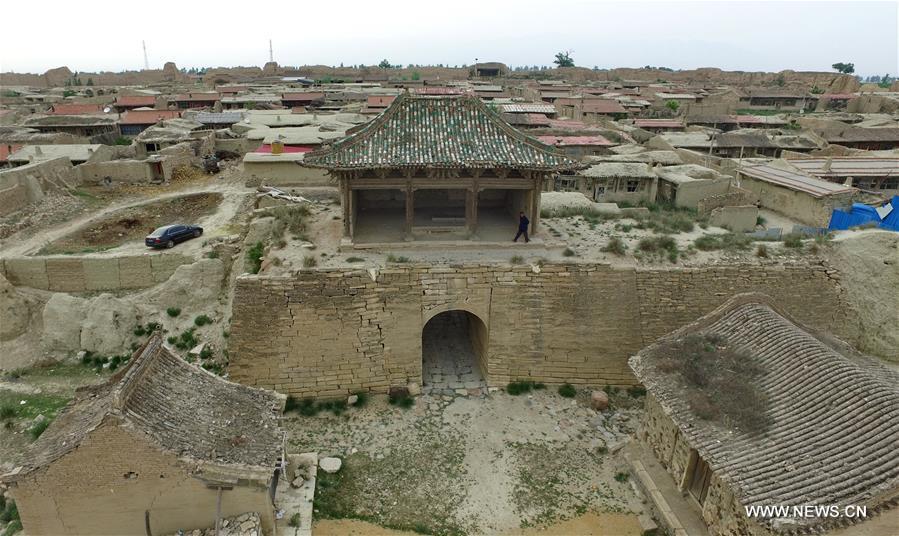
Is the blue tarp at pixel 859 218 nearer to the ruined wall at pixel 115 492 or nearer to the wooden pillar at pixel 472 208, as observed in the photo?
the wooden pillar at pixel 472 208

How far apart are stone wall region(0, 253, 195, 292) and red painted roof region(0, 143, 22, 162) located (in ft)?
43.7

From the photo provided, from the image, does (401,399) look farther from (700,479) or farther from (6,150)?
(6,150)

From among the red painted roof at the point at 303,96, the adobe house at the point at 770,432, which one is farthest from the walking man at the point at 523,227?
the red painted roof at the point at 303,96

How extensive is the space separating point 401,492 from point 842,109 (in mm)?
68774

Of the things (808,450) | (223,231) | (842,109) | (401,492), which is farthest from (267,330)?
(842,109)

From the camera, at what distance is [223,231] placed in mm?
21125

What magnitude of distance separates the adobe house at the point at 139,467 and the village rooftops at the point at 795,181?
21.0 metres

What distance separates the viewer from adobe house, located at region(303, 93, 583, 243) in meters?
15.4

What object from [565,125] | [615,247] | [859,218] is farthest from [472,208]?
[565,125]

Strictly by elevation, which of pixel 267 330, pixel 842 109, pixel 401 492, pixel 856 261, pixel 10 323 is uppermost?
pixel 842 109

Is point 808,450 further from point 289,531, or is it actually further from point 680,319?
point 289,531

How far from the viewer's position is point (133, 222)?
22562mm

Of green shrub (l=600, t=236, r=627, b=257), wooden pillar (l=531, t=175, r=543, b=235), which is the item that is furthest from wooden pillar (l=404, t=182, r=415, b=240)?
green shrub (l=600, t=236, r=627, b=257)

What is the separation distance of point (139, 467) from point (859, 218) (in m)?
23.4
